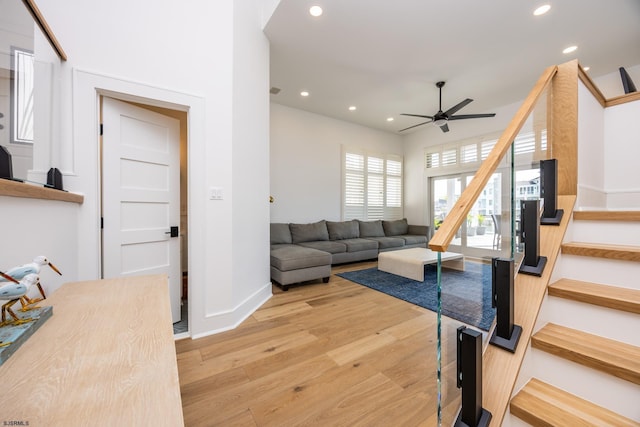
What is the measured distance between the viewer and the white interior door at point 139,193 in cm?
199

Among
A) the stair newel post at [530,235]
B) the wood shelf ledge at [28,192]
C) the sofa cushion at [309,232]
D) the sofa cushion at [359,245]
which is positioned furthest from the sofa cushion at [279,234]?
the stair newel post at [530,235]

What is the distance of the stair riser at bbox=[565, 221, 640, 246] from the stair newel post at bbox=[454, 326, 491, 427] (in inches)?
48.3

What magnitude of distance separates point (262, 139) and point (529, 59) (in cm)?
399

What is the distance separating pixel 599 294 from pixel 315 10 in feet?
10.9

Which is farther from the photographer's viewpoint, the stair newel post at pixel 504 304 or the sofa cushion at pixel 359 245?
the sofa cushion at pixel 359 245

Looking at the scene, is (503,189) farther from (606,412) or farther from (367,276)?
(367,276)

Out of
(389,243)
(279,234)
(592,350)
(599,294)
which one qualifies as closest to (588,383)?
(592,350)

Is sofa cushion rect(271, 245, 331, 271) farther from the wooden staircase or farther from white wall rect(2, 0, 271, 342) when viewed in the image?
the wooden staircase

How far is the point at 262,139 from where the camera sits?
2945mm

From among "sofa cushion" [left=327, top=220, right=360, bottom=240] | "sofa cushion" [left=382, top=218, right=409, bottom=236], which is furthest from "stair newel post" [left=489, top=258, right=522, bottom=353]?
"sofa cushion" [left=382, top=218, right=409, bottom=236]

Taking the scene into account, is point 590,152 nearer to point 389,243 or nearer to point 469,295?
point 469,295

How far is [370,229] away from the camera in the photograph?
19.7 ft

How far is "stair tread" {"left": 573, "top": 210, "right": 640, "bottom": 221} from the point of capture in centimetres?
141

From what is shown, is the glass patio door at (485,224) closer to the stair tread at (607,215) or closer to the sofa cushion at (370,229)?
the stair tread at (607,215)
